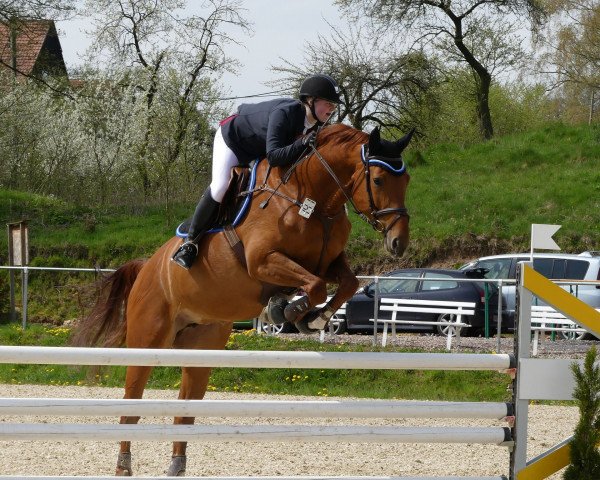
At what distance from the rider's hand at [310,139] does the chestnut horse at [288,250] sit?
0.03 metres

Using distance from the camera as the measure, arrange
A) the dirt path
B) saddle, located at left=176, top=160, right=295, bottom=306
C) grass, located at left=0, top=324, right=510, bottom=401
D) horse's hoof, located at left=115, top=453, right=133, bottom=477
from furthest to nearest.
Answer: grass, located at left=0, top=324, right=510, bottom=401, the dirt path, horse's hoof, located at left=115, top=453, right=133, bottom=477, saddle, located at left=176, top=160, right=295, bottom=306

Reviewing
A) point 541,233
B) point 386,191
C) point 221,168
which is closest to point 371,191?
point 386,191

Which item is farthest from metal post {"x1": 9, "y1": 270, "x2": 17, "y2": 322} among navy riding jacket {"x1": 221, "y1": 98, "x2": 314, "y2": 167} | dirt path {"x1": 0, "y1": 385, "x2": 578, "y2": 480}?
navy riding jacket {"x1": 221, "y1": 98, "x2": 314, "y2": 167}

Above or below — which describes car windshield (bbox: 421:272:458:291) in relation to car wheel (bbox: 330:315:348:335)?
above

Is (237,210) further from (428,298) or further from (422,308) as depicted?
(428,298)

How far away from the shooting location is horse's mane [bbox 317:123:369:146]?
4.92 metres

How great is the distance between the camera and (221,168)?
5273 millimetres

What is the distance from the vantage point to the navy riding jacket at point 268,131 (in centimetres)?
493

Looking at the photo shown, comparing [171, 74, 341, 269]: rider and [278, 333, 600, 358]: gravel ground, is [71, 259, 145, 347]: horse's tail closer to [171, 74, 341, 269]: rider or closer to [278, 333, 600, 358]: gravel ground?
[171, 74, 341, 269]: rider

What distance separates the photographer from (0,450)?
21.7ft

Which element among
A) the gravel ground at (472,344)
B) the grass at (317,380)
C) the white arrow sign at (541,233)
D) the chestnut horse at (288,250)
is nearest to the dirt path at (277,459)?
the chestnut horse at (288,250)

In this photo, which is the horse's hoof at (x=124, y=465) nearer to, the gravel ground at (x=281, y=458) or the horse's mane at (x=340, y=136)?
the gravel ground at (x=281, y=458)

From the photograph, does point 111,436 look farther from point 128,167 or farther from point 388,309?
point 128,167

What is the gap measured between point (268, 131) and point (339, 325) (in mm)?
9362
